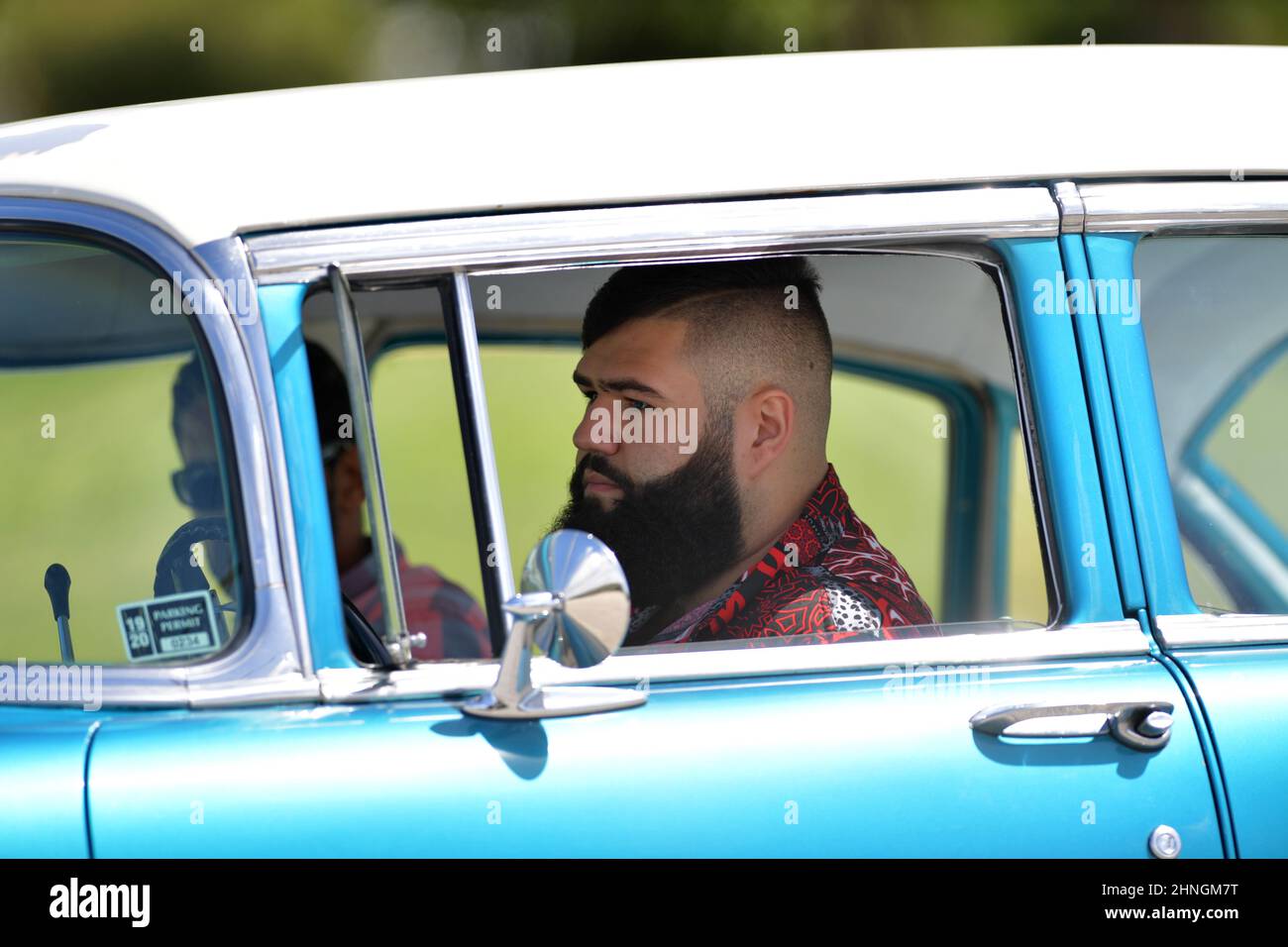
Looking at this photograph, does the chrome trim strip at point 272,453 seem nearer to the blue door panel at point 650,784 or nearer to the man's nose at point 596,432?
the blue door panel at point 650,784

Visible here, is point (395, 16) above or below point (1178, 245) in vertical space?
above

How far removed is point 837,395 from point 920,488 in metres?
3.12

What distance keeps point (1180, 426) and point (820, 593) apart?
892 mm

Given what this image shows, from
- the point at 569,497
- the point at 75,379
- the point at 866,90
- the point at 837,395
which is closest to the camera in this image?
the point at 866,90

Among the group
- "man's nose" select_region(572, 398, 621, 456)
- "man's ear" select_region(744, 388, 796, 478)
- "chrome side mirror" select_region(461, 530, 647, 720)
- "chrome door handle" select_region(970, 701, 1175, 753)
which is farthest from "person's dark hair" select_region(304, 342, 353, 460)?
"chrome door handle" select_region(970, 701, 1175, 753)

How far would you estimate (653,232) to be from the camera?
1.99m

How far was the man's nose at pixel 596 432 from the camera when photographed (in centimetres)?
243

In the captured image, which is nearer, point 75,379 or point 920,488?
point 75,379

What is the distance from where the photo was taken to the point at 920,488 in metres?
6.04

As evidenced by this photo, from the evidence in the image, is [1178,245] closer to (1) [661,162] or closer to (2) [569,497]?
(1) [661,162]

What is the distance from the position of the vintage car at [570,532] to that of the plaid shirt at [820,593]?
0.42 feet

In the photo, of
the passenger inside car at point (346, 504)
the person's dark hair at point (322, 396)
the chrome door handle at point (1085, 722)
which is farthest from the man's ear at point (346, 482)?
the chrome door handle at point (1085, 722)
